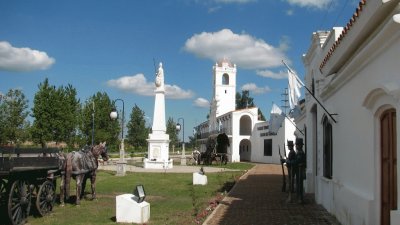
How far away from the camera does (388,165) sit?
699 centimetres

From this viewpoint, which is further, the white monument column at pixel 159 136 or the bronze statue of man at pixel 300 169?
the white monument column at pixel 159 136

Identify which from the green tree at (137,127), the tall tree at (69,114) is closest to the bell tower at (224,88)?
the green tree at (137,127)

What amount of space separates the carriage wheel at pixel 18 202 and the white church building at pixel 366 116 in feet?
22.8

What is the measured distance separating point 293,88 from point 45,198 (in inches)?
335

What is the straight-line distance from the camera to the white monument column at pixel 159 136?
35.2 metres

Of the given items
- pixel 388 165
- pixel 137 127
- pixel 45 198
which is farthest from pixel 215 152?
pixel 388 165

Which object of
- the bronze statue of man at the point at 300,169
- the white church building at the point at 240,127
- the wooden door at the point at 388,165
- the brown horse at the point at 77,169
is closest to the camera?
the wooden door at the point at 388,165

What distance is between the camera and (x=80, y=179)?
557 inches

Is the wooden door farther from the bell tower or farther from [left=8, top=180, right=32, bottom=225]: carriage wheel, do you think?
the bell tower

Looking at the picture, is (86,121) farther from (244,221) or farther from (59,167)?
(244,221)

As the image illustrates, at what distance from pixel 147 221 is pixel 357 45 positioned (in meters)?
6.30

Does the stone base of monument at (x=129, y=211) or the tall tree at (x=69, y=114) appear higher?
the tall tree at (x=69, y=114)

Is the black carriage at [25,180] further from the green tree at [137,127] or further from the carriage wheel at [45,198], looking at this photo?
the green tree at [137,127]

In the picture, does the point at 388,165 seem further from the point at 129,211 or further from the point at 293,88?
the point at 293,88
